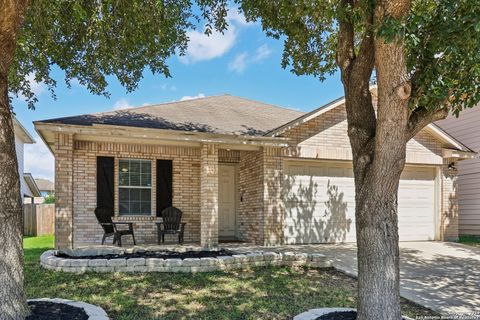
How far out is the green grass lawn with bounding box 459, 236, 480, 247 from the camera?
38.5 ft

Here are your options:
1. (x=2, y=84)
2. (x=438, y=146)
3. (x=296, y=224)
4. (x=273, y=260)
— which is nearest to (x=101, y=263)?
(x=273, y=260)

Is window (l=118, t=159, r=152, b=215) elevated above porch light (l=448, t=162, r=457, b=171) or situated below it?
below

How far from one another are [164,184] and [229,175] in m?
2.33

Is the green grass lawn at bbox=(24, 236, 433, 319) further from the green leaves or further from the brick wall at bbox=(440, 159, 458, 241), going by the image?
the brick wall at bbox=(440, 159, 458, 241)

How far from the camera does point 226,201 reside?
12.3 metres

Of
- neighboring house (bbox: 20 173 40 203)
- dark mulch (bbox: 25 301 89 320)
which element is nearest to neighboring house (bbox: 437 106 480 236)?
dark mulch (bbox: 25 301 89 320)

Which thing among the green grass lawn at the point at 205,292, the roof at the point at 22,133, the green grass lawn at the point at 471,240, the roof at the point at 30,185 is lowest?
the green grass lawn at the point at 471,240

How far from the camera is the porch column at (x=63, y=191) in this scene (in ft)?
29.8

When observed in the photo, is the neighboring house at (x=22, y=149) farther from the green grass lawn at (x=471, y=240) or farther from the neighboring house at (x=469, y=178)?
the neighboring house at (x=469, y=178)

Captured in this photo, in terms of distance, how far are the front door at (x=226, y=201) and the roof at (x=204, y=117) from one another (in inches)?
67.8

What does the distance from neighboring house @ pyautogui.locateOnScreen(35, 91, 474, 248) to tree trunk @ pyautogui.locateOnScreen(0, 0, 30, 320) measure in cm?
493

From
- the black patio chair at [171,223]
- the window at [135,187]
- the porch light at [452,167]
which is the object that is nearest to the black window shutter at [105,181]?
the window at [135,187]

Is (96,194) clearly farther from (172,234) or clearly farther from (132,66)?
(132,66)

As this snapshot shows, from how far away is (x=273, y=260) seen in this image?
7.81 m
